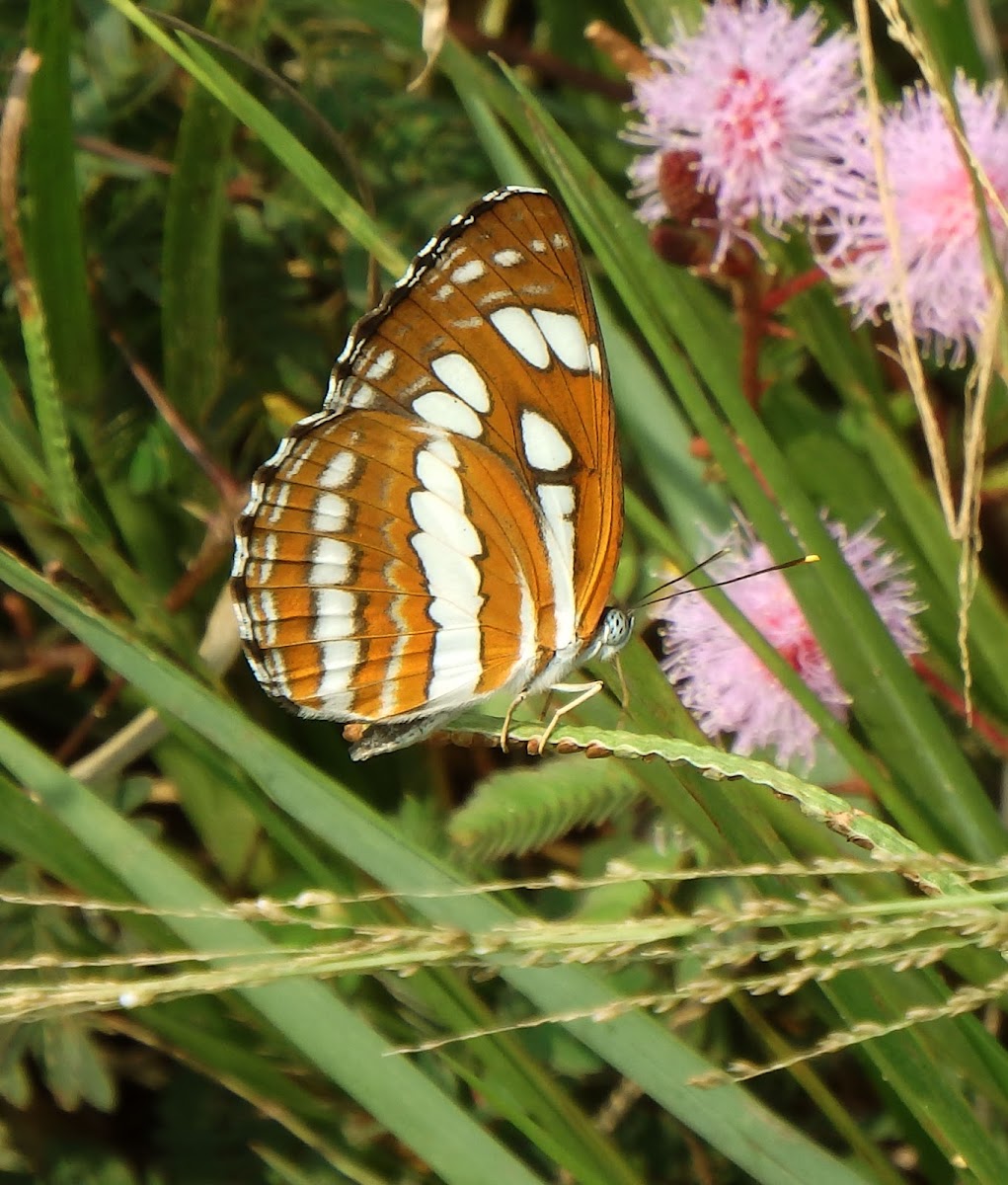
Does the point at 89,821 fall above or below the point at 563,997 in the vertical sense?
above

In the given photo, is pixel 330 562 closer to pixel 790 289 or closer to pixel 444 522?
pixel 444 522

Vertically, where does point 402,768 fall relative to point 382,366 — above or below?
below

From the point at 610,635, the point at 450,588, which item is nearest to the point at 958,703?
the point at 610,635

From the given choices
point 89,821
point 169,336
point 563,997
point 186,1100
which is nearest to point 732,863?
point 563,997

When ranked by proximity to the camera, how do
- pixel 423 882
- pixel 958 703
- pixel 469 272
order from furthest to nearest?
pixel 958 703, pixel 469 272, pixel 423 882

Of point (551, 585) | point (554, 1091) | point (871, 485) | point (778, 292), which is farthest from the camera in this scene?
point (871, 485)

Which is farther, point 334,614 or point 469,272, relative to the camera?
point 334,614

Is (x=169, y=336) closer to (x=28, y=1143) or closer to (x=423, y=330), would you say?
(x=423, y=330)
